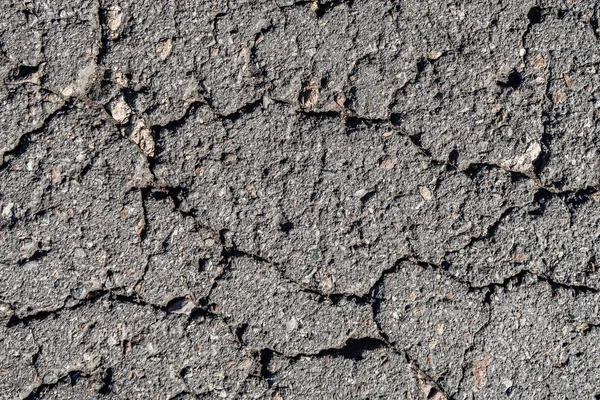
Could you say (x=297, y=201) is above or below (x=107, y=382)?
above

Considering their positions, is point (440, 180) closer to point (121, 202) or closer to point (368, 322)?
point (368, 322)

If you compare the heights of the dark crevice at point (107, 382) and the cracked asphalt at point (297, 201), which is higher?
the cracked asphalt at point (297, 201)

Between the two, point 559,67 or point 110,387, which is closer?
point 110,387

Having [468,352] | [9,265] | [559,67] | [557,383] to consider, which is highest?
[559,67]

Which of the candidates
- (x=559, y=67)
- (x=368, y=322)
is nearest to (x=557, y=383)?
(x=368, y=322)

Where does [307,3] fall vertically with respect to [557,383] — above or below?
above

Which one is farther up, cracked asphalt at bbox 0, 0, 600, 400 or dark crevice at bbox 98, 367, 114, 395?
cracked asphalt at bbox 0, 0, 600, 400
